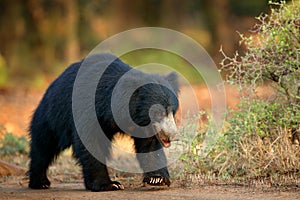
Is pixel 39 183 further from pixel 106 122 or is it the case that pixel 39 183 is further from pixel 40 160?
pixel 106 122

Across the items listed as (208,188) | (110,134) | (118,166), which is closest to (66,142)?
(110,134)

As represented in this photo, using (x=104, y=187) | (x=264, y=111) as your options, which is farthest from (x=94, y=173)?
(x=264, y=111)

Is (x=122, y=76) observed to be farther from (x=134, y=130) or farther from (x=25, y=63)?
(x=25, y=63)

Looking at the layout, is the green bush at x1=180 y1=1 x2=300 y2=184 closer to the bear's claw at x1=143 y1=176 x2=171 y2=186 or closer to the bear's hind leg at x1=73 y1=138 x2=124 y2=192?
the bear's claw at x1=143 y1=176 x2=171 y2=186

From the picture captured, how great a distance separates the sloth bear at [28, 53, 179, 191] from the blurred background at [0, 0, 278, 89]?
1377cm

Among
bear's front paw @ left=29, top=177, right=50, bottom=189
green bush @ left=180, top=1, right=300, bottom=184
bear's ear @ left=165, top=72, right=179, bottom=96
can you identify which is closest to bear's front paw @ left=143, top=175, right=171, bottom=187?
green bush @ left=180, top=1, right=300, bottom=184

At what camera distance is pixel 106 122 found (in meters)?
7.07

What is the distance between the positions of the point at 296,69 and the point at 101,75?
7.52 feet

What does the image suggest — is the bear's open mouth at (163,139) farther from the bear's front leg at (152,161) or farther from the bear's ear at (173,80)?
the bear's ear at (173,80)

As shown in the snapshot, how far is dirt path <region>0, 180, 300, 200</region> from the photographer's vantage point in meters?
6.27

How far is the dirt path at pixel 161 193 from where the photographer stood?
20.6 feet

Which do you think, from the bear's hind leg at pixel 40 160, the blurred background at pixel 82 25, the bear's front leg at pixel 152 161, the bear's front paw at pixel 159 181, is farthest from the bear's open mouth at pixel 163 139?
the blurred background at pixel 82 25

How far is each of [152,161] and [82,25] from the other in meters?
23.9

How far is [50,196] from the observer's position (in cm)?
664
